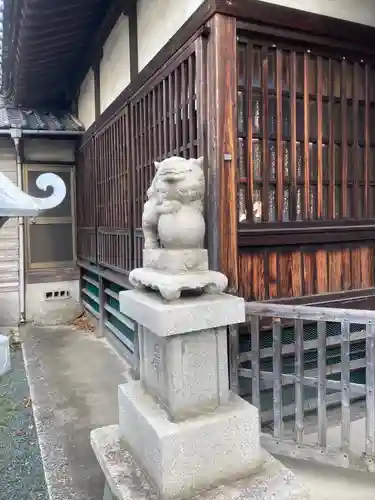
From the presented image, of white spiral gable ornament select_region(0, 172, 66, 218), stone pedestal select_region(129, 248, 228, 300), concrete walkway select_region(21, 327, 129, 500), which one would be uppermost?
white spiral gable ornament select_region(0, 172, 66, 218)

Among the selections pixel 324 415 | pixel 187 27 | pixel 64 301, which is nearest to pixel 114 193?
pixel 187 27

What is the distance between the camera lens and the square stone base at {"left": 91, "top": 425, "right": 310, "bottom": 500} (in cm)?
251

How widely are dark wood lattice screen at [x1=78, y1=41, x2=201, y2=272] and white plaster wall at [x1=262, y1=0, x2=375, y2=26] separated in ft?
3.48

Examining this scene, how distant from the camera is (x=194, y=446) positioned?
258 centimetres

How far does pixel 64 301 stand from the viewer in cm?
966

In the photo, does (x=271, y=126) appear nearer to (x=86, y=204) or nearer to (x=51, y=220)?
(x=86, y=204)

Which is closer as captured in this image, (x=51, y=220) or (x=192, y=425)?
(x=192, y=425)

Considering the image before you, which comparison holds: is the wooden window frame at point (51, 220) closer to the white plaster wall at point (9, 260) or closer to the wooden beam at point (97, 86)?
the white plaster wall at point (9, 260)

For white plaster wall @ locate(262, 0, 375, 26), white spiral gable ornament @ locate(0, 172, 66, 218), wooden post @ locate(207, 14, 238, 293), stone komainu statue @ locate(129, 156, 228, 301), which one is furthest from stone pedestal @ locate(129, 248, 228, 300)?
white spiral gable ornament @ locate(0, 172, 66, 218)

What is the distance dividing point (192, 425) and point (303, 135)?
2743mm

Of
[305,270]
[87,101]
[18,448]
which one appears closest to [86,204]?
[87,101]

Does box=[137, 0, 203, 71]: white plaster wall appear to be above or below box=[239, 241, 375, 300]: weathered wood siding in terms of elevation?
above

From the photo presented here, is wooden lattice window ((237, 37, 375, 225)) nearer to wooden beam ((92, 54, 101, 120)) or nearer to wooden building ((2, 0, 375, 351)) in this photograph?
wooden building ((2, 0, 375, 351))

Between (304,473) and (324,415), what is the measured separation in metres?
0.54
